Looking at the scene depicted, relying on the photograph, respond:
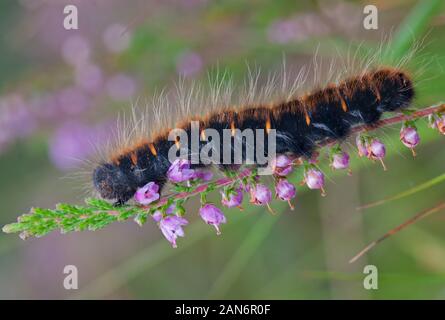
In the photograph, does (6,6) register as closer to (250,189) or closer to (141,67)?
(141,67)

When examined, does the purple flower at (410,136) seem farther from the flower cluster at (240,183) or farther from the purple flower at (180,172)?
the purple flower at (180,172)

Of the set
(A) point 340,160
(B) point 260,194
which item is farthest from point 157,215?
(A) point 340,160

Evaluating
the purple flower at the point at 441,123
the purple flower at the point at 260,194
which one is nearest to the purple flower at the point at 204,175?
the purple flower at the point at 260,194

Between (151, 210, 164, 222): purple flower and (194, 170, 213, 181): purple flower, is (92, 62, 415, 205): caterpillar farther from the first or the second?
(151, 210, 164, 222): purple flower

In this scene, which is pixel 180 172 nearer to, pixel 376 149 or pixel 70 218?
pixel 70 218

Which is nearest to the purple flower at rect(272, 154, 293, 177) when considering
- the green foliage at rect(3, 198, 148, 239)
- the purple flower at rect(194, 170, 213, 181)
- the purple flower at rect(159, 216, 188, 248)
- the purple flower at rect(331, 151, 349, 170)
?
the purple flower at rect(331, 151, 349, 170)
